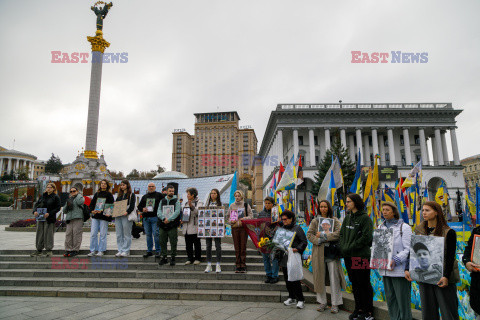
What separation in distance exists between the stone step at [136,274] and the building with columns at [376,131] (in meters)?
36.9

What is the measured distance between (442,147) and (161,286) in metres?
53.7

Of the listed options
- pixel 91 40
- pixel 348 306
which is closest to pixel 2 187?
pixel 91 40

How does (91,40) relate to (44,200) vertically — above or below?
above

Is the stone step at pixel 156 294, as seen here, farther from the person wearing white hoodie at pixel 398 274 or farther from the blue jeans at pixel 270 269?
the person wearing white hoodie at pixel 398 274

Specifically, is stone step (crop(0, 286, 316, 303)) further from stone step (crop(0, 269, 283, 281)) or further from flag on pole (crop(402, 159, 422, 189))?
flag on pole (crop(402, 159, 422, 189))

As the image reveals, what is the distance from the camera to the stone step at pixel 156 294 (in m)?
5.48

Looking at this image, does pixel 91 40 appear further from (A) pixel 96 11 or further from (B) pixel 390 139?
(B) pixel 390 139

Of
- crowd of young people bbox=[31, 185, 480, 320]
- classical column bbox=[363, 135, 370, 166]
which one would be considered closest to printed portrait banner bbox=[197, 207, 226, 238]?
crowd of young people bbox=[31, 185, 480, 320]

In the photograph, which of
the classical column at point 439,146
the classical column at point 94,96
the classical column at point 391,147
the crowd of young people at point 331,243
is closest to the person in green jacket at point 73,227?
the crowd of young people at point 331,243

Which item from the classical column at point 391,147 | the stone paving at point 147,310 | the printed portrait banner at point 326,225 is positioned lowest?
the stone paving at point 147,310

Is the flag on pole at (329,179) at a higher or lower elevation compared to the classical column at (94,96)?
lower

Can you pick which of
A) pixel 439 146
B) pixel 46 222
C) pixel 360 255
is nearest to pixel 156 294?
pixel 360 255

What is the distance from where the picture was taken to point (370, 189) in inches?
323

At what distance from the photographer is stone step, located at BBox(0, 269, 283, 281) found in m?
6.30
